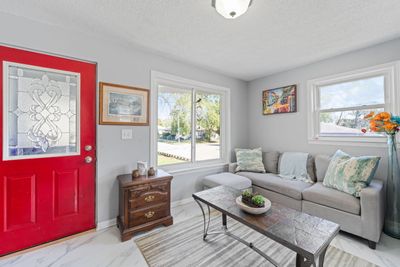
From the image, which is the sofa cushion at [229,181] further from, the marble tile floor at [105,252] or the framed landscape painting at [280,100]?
the framed landscape painting at [280,100]

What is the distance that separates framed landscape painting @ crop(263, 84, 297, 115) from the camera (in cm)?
307

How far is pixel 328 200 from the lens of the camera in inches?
78.3

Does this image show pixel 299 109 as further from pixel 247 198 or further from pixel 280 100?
pixel 247 198

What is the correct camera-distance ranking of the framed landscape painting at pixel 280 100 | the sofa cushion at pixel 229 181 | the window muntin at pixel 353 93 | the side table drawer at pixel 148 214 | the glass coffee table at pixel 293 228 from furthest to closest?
the framed landscape painting at pixel 280 100 < the sofa cushion at pixel 229 181 < the window muntin at pixel 353 93 < the side table drawer at pixel 148 214 < the glass coffee table at pixel 293 228

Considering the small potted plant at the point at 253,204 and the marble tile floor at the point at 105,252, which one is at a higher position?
the small potted plant at the point at 253,204

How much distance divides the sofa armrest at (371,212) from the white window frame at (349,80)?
85 centimetres

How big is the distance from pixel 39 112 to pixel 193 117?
203cm

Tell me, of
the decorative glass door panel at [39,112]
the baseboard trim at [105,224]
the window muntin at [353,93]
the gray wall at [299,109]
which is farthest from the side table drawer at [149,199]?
the window muntin at [353,93]

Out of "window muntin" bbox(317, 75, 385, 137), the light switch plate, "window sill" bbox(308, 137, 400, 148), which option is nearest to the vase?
"window sill" bbox(308, 137, 400, 148)

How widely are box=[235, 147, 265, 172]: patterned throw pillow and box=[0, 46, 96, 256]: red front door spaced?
2353 millimetres

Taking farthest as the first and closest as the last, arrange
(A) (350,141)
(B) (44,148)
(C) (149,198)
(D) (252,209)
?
(A) (350,141)
(C) (149,198)
(B) (44,148)
(D) (252,209)

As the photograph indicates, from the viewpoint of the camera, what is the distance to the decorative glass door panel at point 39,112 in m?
1.64

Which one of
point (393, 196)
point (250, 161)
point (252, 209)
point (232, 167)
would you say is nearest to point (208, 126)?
point (232, 167)

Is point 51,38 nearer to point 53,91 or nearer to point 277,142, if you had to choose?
point 53,91
